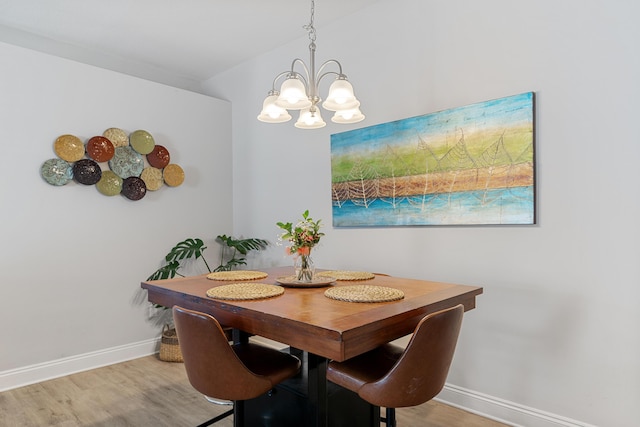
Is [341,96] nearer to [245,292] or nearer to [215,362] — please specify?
[245,292]

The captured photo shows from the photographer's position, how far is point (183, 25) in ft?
10.4

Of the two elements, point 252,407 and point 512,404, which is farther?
point 512,404

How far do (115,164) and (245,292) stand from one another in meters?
2.18

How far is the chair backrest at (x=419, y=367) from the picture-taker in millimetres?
1390

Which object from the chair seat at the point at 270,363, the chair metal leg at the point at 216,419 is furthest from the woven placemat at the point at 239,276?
the chair metal leg at the point at 216,419

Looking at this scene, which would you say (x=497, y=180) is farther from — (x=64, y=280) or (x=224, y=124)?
(x=64, y=280)

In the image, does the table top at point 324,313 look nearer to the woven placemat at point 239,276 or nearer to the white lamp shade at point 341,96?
the woven placemat at point 239,276

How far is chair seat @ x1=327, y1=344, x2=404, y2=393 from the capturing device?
153 centimetres

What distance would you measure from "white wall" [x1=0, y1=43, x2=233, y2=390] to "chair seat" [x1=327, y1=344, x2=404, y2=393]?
2461 millimetres

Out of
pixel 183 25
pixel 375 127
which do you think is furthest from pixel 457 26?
pixel 183 25

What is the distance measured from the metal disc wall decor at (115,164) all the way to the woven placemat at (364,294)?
93.0 inches

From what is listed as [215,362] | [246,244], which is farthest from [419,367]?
[246,244]

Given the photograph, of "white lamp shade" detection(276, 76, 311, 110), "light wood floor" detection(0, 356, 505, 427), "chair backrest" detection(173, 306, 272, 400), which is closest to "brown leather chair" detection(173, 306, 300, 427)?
"chair backrest" detection(173, 306, 272, 400)

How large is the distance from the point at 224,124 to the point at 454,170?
101 inches
